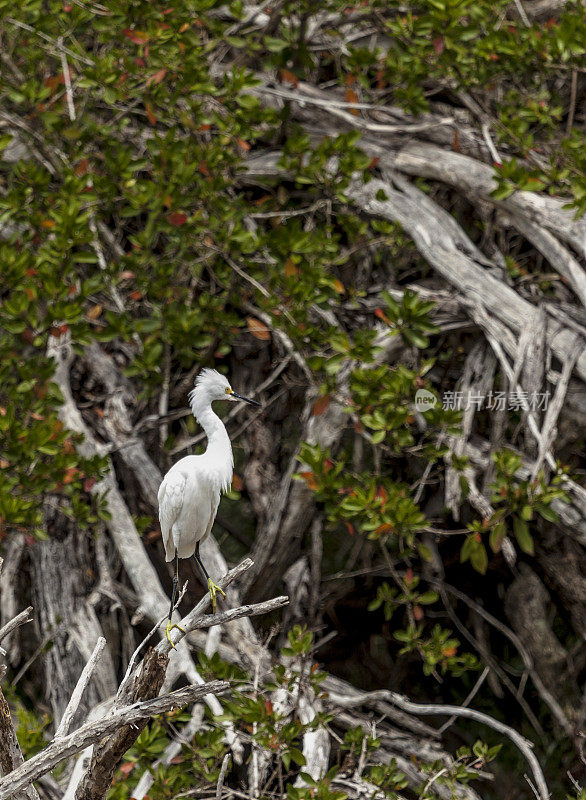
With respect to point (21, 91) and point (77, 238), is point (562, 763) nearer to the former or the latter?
point (77, 238)

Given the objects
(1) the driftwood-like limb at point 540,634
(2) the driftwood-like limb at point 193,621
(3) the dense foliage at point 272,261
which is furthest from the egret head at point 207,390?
(1) the driftwood-like limb at point 540,634

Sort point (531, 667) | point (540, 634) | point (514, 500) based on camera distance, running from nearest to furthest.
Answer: point (514, 500) < point (531, 667) < point (540, 634)

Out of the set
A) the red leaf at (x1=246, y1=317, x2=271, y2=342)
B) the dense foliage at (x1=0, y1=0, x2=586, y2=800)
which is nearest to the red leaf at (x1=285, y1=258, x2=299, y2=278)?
the dense foliage at (x1=0, y1=0, x2=586, y2=800)

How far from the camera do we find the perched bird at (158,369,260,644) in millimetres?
1759

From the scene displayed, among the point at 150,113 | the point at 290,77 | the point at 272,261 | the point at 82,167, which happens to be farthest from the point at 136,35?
the point at 272,261

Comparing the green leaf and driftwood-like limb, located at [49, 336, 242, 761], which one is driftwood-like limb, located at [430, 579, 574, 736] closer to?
the green leaf

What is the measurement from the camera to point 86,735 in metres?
1.57

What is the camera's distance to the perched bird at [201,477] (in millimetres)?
1759

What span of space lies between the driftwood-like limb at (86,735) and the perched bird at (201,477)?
0.52ft

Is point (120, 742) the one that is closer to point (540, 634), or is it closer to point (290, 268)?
point (290, 268)

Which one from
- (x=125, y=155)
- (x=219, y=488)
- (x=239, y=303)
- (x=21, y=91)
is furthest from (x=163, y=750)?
(x=21, y=91)

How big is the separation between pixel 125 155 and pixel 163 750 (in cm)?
217

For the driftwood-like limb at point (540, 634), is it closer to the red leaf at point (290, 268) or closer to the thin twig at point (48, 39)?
the red leaf at point (290, 268)

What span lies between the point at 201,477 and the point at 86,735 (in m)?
0.54
